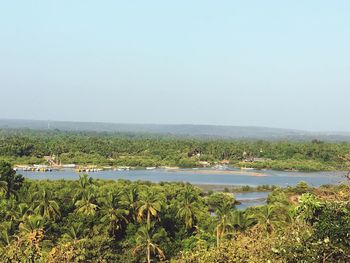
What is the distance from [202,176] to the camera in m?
89.2

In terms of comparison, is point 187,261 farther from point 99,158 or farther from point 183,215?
point 99,158

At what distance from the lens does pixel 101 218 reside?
1270 inches

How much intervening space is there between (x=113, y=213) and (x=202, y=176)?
57.7 metres

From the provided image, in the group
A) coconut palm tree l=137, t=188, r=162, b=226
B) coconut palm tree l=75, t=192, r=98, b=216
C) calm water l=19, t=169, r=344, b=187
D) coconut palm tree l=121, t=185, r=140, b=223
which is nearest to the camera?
coconut palm tree l=137, t=188, r=162, b=226

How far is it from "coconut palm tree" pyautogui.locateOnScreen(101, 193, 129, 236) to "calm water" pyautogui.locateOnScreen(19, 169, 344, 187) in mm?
44709

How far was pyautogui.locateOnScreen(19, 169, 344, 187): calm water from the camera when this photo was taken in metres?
80.2

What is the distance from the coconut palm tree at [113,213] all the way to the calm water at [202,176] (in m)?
44.7

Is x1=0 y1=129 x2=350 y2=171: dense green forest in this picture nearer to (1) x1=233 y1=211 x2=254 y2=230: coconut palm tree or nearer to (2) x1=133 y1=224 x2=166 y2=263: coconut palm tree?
(1) x1=233 y1=211 x2=254 y2=230: coconut palm tree

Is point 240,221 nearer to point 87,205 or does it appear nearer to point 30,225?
point 87,205

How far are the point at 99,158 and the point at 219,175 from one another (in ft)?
89.8

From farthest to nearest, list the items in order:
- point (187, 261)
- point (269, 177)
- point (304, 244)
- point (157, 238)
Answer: point (269, 177) → point (157, 238) → point (187, 261) → point (304, 244)

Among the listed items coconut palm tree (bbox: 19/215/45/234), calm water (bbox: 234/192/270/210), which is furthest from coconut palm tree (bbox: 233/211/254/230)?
calm water (bbox: 234/192/270/210)

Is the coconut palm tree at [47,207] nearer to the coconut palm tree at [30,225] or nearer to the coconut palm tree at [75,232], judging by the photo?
the coconut palm tree at [75,232]

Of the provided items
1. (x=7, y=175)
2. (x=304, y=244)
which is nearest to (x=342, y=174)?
(x=304, y=244)
